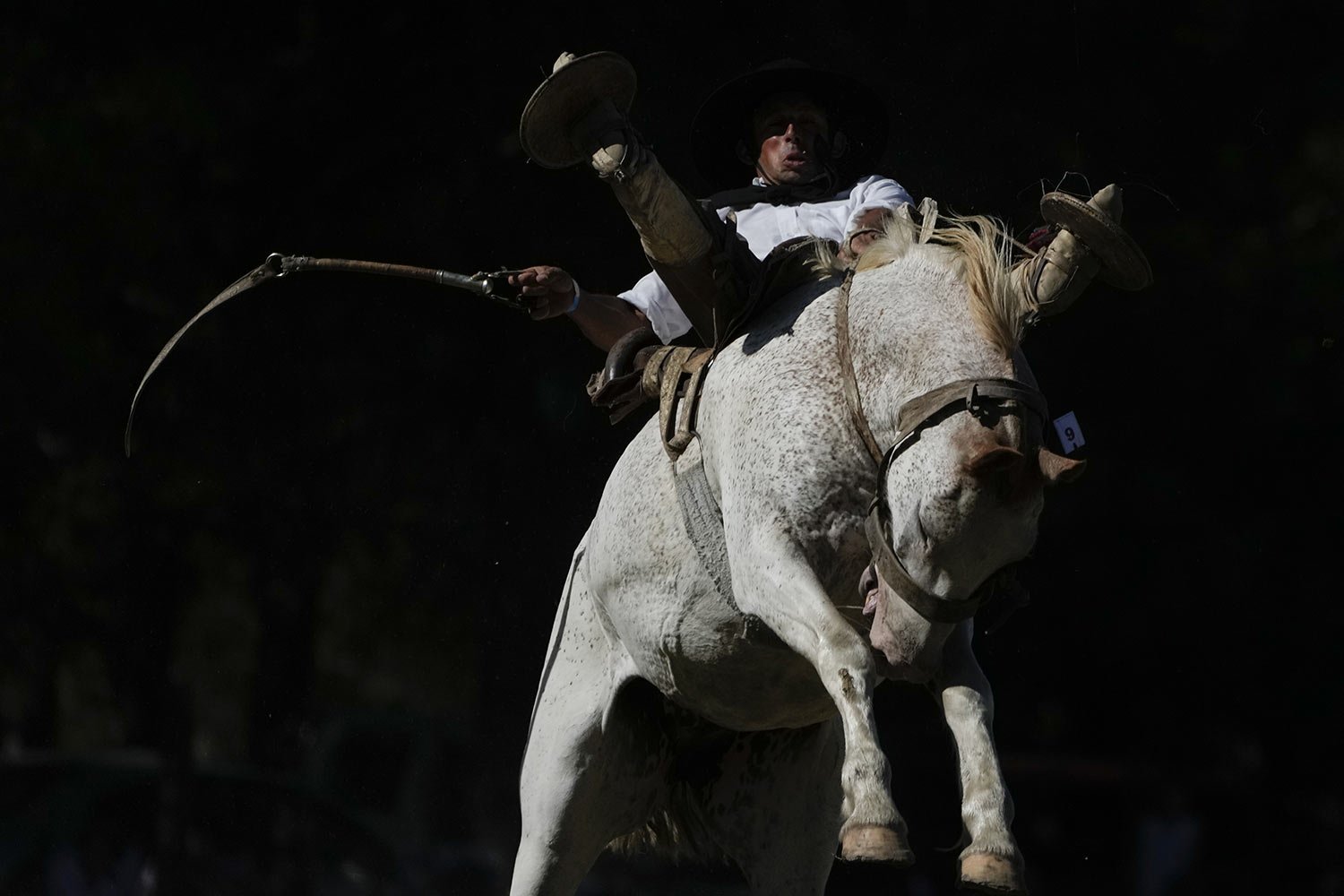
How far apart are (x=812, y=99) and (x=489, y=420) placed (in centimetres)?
293

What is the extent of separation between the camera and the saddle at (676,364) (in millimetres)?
4023

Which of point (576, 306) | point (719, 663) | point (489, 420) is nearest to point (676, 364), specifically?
point (576, 306)

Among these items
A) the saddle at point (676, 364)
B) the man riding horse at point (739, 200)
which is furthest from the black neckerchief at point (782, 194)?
the saddle at point (676, 364)

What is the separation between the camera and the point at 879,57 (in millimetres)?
6641

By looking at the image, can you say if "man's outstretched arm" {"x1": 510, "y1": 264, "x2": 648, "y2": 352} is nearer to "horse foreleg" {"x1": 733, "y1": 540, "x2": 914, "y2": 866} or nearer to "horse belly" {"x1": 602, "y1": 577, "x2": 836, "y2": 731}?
"horse belly" {"x1": 602, "y1": 577, "x2": 836, "y2": 731}

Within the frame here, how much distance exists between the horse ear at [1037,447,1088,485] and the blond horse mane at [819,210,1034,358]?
29cm

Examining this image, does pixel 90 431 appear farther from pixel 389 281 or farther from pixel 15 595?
pixel 389 281

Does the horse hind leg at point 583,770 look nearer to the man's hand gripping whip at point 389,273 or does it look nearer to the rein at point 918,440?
the man's hand gripping whip at point 389,273

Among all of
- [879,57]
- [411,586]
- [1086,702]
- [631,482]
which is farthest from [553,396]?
[631,482]

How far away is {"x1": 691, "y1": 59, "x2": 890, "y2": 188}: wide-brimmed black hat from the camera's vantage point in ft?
14.9

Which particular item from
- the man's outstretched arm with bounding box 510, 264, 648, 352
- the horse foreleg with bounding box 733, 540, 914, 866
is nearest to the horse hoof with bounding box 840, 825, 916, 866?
the horse foreleg with bounding box 733, 540, 914, 866

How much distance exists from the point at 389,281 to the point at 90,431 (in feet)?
4.27

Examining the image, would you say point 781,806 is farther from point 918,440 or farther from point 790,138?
point 790,138

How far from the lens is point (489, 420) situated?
7215mm
